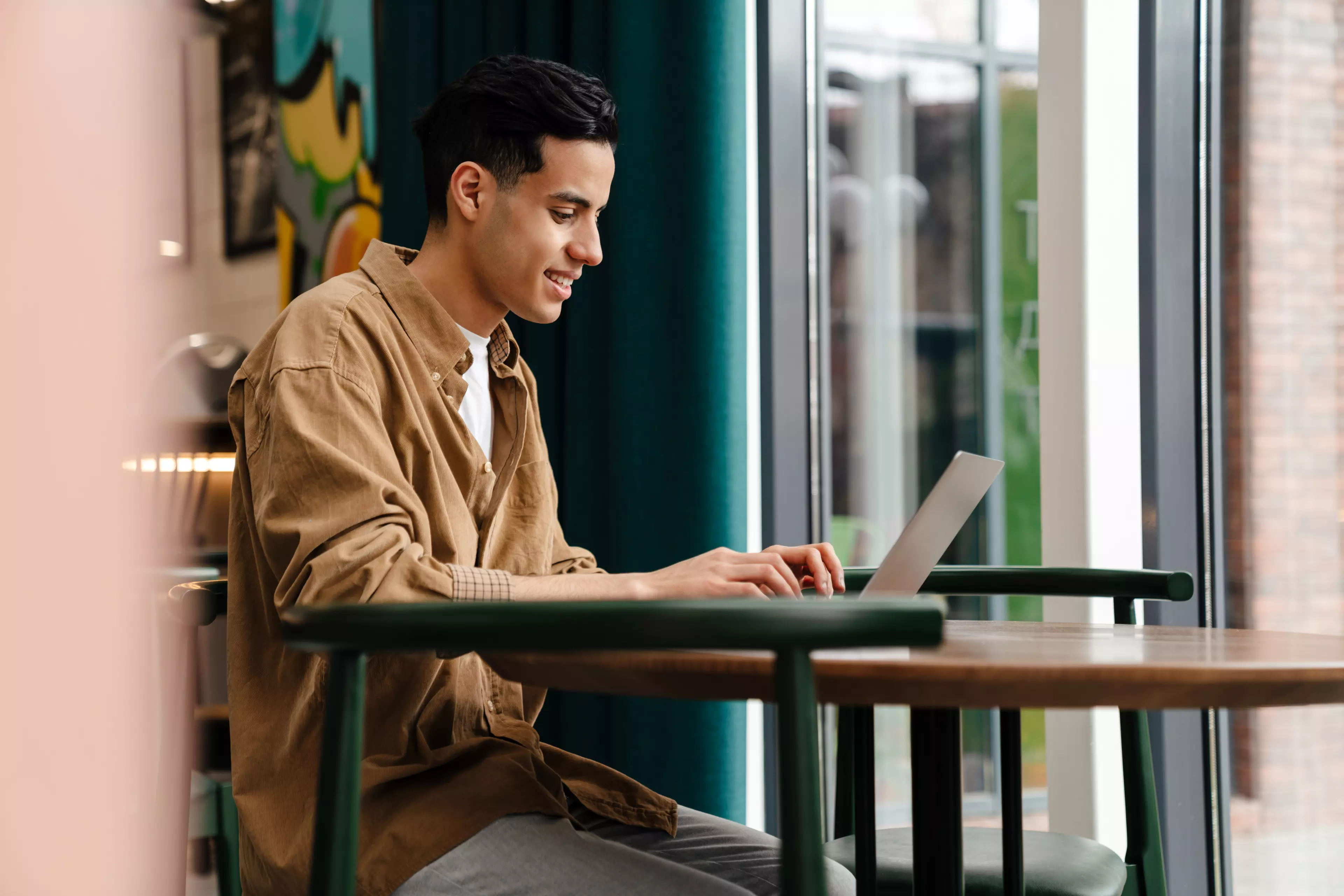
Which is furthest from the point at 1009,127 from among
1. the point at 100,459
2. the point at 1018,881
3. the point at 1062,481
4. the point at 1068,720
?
the point at 100,459

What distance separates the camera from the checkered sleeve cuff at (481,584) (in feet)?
3.26

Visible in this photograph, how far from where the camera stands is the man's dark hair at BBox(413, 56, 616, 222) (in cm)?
129

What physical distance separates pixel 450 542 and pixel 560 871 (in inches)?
12.3

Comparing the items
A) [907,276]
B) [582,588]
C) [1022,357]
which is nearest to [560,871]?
[582,588]

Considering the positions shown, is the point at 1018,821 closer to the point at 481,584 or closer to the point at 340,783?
the point at 481,584

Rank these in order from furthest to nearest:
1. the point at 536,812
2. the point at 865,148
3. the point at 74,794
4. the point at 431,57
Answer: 1. the point at 74,794
2. the point at 431,57
3. the point at 865,148
4. the point at 536,812

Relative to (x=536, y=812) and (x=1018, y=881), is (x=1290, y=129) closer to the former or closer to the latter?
(x=1018, y=881)

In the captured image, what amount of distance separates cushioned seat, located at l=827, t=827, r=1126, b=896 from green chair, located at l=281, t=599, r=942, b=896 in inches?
19.5

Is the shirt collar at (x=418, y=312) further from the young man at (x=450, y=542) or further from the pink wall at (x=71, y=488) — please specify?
the pink wall at (x=71, y=488)

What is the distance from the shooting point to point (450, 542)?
43.9 inches

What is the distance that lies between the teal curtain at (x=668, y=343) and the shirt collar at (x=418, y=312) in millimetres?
868

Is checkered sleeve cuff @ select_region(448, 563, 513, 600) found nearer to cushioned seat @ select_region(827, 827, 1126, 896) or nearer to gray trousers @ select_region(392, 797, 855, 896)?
gray trousers @ select_region(392, 797, 855, 896)

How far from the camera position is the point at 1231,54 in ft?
5.97

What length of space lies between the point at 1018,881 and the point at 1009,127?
1536 millimetres
